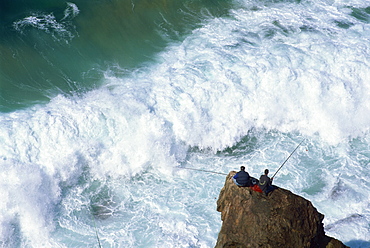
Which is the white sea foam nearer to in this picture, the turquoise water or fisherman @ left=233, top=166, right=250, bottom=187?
the turquoise water

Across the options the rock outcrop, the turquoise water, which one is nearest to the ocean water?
the turquoise water

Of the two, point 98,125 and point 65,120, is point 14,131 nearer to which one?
point 65,120

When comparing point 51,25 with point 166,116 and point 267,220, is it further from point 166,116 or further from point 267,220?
point 267,220

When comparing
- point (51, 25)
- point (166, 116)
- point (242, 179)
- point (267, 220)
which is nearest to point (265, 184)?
point (242, 179)

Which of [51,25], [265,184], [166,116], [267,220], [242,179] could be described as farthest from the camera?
[51,25]

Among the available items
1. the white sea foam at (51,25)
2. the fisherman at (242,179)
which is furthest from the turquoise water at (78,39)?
the fisherman at (242,179)
